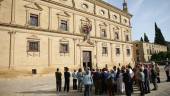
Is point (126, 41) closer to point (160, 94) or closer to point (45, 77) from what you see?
point (45, 77)

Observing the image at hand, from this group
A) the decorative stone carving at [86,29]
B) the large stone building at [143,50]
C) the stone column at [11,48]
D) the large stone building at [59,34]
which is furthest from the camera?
the large stone building at [143,50]

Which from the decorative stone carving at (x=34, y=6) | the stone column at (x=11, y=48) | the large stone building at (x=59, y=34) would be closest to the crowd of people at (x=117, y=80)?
the stone column at (x=11, y=48)

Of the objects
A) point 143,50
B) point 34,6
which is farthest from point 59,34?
point 143,50

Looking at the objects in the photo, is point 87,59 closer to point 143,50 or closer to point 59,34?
point 59,34

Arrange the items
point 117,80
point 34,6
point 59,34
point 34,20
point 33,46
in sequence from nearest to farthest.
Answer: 1. point 117,80
2. point 33,46
3. point 34,6
4. point 34,20
5. point 59,34

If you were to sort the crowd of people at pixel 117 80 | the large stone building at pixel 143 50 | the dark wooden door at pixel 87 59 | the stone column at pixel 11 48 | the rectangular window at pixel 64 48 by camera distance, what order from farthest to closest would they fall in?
the large stone building at pixel 143 50 → the dark wooden door at pixel 87 59 → the rectangular window at pixel 64 48 → the stone column at pixel 11 48 → the crowd of people at pixel 117 80

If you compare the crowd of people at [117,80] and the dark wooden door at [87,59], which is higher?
the dark wooden door at [87,59]

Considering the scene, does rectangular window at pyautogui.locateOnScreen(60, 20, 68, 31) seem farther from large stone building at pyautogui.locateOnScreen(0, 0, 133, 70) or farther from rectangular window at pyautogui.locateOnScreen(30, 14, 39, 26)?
rectangular window at pyautogui.locateOnScreen(30, 14, 39, 26)

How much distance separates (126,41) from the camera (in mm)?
41656

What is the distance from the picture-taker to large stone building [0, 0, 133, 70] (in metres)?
21.4

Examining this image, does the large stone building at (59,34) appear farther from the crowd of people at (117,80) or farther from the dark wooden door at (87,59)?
the crowd of people at (117,80)

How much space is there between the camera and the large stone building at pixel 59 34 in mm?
21406

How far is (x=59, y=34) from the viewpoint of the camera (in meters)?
26.6

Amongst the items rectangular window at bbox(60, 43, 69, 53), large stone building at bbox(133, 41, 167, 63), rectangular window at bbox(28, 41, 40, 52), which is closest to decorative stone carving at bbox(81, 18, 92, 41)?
rectangular window at bbox(60, 43, 69, 53)
